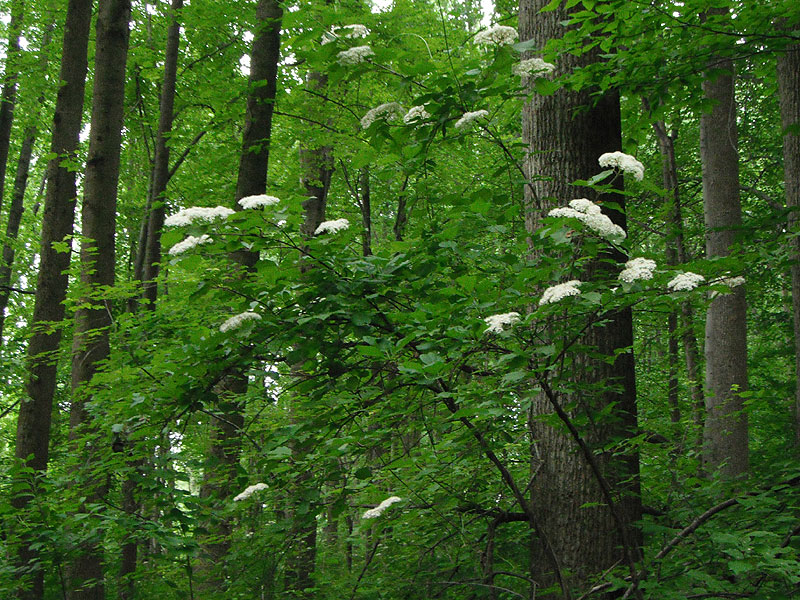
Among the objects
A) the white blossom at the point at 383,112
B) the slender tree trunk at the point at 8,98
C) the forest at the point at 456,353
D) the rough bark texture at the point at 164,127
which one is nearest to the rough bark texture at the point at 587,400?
the forest at the point at 456,353

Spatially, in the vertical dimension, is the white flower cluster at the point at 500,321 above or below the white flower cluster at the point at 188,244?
below

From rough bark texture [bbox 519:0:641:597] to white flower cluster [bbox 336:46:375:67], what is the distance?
109 centimetres

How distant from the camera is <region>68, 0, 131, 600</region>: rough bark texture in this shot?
20.3ft

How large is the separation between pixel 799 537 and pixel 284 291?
2727 millimetres

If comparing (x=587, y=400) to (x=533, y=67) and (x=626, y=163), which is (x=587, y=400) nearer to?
(x=626, y=163)

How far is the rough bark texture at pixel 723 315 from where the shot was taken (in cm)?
802

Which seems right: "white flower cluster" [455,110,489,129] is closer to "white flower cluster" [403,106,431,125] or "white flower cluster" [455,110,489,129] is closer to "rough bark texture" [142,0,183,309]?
"white flower cluster" [403,106,431,125]

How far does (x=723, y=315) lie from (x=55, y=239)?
7852mm

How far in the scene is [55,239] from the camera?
7621mm

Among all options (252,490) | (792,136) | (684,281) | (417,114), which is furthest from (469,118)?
(792,136)

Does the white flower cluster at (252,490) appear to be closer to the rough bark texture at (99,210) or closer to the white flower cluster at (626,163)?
the white flower cluster at (626,163)

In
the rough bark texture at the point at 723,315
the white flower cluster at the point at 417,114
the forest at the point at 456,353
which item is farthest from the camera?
the rough bark texture at the point at 723,315

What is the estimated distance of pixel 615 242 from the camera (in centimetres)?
252

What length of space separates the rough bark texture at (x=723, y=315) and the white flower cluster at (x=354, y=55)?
598 centimetres
